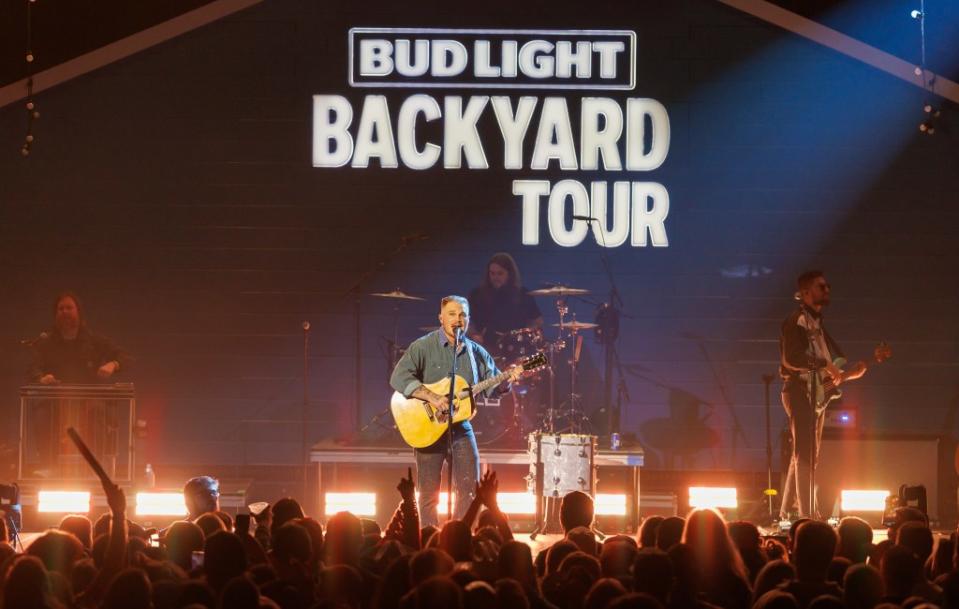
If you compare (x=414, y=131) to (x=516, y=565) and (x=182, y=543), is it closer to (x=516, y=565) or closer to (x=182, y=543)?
(x=182, y=543)

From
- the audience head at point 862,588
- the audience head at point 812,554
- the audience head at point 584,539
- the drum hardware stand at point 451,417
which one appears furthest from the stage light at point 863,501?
the audience head at point 862,588

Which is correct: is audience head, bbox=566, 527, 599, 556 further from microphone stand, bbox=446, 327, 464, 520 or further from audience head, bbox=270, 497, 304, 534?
microphone stand, bbox=446, 327, 464, 520

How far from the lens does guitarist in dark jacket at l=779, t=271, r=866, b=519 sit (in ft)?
38.1

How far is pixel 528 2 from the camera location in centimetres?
1377

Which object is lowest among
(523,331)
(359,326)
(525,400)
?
(525,400)

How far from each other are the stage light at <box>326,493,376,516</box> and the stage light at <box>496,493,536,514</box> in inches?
47.8

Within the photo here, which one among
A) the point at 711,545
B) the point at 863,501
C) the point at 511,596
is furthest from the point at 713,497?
the point at 511,596

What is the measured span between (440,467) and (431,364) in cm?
80

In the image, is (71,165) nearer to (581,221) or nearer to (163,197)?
(163,197)

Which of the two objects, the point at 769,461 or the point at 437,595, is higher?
the point at 769,461

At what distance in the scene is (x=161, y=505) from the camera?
40.2 feet

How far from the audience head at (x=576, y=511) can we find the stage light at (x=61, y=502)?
21.7ft

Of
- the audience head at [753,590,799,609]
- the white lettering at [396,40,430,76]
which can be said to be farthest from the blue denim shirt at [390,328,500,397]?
the audience head at [753,590,799,609]

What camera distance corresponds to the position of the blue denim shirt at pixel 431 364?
33.6 feet
